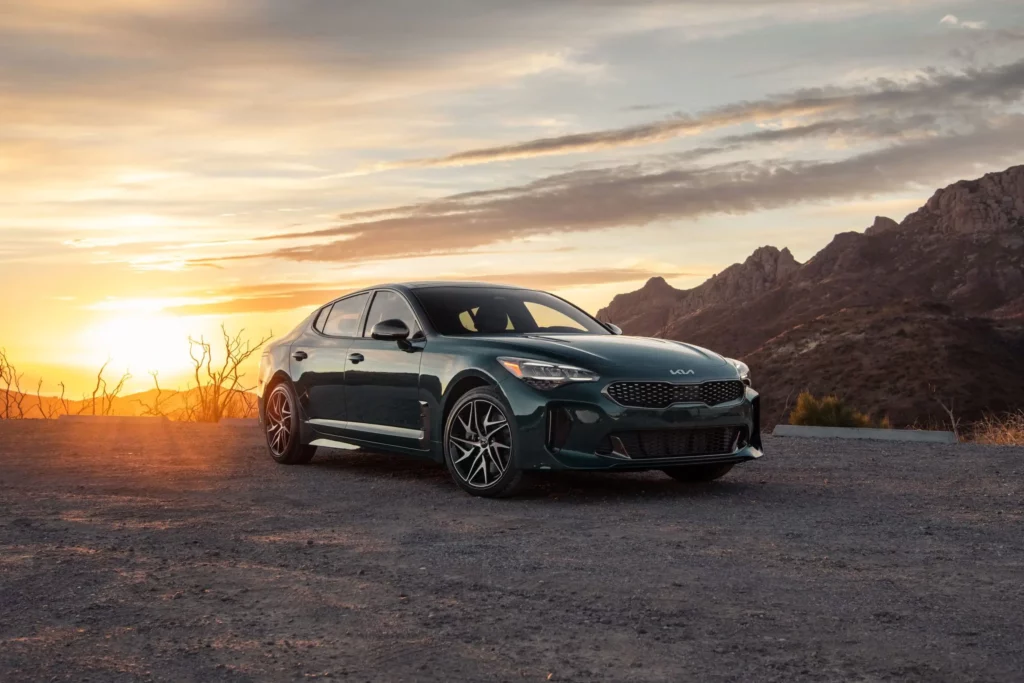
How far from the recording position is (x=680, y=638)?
179 inches

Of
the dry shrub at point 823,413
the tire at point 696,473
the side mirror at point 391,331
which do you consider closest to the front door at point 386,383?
the side mirror at point 391,331

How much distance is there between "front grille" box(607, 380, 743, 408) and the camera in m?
8.10

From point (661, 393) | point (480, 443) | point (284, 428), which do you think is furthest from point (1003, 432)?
point (284, 428)

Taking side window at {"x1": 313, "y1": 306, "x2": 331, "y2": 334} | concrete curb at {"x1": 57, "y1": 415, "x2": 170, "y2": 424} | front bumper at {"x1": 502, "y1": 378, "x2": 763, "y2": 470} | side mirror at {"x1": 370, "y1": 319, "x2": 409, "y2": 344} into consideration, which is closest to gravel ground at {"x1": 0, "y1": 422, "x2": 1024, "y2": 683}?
front bumper at {"x1": 502, "y1": 378, "x2": 763, "y2": 470}

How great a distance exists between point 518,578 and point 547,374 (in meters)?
2.72

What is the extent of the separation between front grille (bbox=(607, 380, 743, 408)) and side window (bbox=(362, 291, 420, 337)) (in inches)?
81.2

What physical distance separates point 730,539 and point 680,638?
2182mm

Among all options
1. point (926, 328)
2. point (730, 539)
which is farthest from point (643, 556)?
point (926, 328)

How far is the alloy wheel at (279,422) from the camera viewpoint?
10.8 meters

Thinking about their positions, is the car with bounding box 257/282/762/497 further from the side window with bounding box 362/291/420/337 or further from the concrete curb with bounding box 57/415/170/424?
the concrete curb with bounding box 57/415/170/424

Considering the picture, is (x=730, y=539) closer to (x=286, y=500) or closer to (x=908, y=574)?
(x=908, y=574)

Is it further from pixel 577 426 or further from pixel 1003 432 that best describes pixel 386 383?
pixel 1003 432

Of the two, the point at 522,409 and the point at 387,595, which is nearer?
the point at 387,595

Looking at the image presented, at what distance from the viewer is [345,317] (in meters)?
10.5
